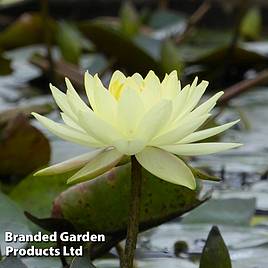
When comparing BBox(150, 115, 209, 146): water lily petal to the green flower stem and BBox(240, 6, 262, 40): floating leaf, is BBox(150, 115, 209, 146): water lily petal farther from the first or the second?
BBox(240, 6, 262, 40): floating leaf

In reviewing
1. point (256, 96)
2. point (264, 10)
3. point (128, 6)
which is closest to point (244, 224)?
point (256, 96)

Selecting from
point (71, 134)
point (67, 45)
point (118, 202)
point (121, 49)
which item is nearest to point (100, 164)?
point (71, 134)

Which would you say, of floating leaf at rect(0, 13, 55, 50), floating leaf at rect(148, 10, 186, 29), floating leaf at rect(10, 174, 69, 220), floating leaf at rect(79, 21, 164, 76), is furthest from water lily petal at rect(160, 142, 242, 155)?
floating leaf at rect(148, 10, 186, 29)

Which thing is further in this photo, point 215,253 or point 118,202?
point 118,202

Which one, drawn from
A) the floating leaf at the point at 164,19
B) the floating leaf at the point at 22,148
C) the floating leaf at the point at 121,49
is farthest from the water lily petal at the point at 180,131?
the floating leaf at the point at 164,19

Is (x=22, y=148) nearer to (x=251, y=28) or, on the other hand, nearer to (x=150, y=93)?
(x=150, y=93)

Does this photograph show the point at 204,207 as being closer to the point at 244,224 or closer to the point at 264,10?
the point at 244,224
